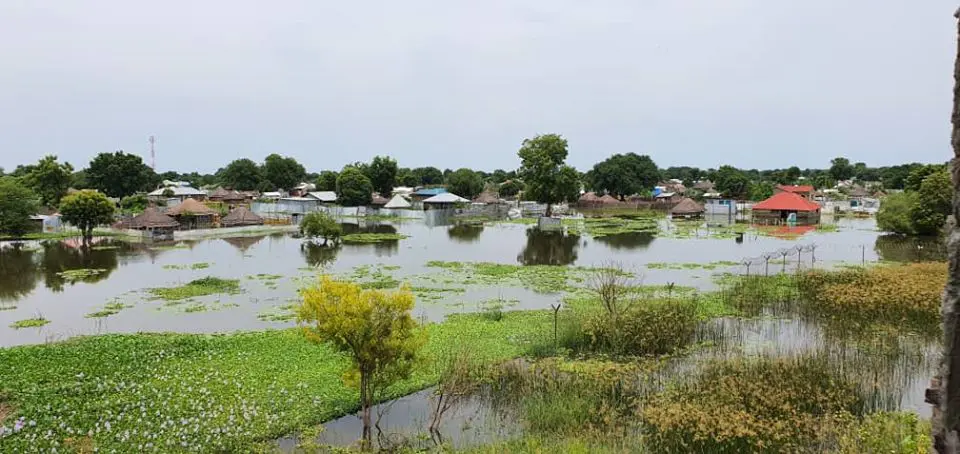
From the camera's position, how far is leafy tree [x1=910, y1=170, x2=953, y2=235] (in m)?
34.9

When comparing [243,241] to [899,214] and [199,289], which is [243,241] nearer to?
[199,289]

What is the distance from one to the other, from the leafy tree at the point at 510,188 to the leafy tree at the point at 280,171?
31.8 m

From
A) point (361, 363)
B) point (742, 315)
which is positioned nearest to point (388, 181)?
point (742, 315)

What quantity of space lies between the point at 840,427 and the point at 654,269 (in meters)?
17.1

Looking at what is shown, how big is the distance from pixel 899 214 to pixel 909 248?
9.81 meters

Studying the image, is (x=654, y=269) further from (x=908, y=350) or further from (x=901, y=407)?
(x=901, y=407)

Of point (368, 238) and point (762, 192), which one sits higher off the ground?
point (762, 192)

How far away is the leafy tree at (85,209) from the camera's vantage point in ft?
114

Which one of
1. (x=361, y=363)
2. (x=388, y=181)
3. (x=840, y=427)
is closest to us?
(x=840, y=427)

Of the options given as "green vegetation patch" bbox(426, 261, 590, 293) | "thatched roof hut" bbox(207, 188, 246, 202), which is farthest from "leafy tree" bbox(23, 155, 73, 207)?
"green vegetation patch" bbox(426, 261, 590, 293)

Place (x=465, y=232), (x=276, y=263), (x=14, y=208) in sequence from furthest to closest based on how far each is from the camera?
(x=465, y=232) < (x=14, y=208) < (x=276, y=263)

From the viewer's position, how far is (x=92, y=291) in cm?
1991

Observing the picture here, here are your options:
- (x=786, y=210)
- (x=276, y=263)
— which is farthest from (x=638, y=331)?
(x=786, y=210)

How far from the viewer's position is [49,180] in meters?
51.6
